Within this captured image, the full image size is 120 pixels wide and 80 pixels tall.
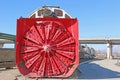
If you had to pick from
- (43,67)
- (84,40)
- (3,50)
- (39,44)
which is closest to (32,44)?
(39,44)

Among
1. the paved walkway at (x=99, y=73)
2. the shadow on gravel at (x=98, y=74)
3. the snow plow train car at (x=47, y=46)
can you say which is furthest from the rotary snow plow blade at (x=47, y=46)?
the shadow on gravel at (x=98, y=74)

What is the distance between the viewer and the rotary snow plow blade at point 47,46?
15316mm

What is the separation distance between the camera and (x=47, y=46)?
1549 cm

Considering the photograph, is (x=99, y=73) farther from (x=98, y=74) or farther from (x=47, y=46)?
(x=47, y=46)

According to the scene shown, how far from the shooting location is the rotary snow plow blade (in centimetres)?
1532

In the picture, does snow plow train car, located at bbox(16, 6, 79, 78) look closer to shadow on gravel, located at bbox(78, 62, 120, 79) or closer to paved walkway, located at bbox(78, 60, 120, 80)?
paved walkway, located at bbox(78, 60, 120, 80)

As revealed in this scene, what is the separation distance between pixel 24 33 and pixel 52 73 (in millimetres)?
2478

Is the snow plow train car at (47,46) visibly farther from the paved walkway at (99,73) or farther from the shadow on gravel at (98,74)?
the shadow on gravel at (98,74)

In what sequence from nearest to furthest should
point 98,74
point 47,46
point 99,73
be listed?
point 47,46 → point 98,74 → point 99,73

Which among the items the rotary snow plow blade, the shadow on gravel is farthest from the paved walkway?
the rotary snow plow blade

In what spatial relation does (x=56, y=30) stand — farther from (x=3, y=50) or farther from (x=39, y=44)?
(x=3, y=50)

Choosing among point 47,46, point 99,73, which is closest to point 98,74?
point 99,73

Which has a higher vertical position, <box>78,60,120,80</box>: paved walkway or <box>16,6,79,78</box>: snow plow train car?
<box>16,6,79,78</box>: snow plow train car

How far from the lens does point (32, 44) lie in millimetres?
15719
